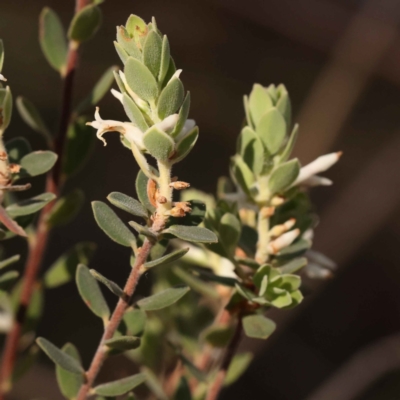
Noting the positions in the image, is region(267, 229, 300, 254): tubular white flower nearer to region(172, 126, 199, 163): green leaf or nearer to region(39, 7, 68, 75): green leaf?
region(172, 126, 199, 163): green leaf

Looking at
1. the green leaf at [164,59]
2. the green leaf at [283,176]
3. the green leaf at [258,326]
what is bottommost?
the green leaf at [258,326]

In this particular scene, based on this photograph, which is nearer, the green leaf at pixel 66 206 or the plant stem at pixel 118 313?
the plant stem at pixel 118 313

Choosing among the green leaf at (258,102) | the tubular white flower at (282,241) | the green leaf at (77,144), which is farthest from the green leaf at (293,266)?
the green leaf at (77,144)

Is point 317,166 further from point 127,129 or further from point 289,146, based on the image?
point 127,129

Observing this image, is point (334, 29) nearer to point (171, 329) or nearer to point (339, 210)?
point (339, 210)

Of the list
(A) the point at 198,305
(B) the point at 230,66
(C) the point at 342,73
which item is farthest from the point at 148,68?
(B) the point at 230,66

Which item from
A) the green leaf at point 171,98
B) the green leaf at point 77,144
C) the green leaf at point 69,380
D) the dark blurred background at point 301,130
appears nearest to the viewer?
the green leaf at point 171,98

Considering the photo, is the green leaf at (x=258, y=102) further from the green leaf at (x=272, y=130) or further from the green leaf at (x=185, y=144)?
the green leaf at (x=185, y=144)
